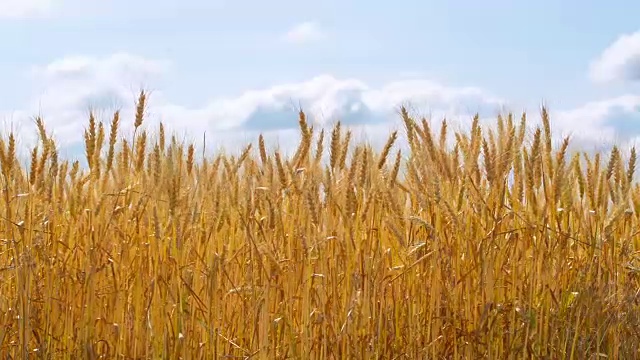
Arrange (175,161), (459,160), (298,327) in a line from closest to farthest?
1. (175,161)
2. (298,327)
3. (459,160)

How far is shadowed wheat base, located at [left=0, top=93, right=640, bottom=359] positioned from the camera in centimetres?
238

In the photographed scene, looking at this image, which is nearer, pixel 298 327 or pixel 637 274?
pixel 298 327

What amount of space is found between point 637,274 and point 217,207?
1.53 meters

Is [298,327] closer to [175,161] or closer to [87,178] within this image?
[175,161]

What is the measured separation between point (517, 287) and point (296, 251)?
0.71m

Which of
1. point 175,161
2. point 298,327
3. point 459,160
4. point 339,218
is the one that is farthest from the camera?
point 459,160

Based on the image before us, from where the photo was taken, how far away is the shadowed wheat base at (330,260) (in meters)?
2.38

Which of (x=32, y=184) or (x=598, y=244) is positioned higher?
(x=32, y=184)

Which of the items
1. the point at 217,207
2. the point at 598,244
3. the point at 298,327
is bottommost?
the point at 298,327

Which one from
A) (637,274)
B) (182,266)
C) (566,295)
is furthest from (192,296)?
(637,274)

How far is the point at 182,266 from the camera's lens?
7.82ft

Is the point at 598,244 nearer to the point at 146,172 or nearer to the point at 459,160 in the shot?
the point at 459,160

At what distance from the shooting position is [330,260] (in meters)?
2.56

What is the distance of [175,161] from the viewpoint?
2346mm
